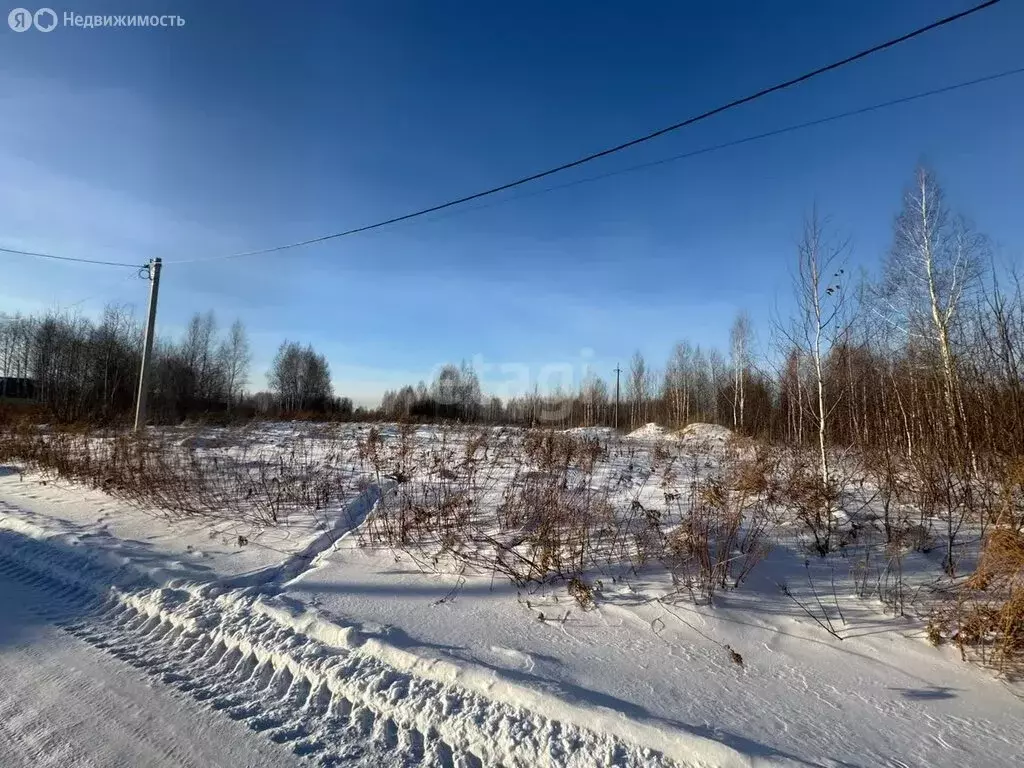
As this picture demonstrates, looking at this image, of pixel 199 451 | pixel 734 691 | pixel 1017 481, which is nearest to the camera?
pixel 734 691

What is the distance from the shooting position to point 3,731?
2.22 m

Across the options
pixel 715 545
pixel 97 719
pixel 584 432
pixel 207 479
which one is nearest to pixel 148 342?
pixel 207 479

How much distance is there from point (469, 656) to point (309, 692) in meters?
0.88

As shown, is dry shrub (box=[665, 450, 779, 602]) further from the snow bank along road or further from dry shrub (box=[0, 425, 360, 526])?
dry shrub (box=[0, 425, 360, 526])

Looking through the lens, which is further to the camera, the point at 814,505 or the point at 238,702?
the point at 814,505

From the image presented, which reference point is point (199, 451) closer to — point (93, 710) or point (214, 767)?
point (93, 710)

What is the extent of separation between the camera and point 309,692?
261cm

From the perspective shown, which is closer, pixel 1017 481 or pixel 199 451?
pixel 1017 481

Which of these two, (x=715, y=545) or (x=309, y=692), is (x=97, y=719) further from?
(x=715, y=545)

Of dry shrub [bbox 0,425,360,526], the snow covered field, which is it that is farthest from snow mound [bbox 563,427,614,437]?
the snow covered field

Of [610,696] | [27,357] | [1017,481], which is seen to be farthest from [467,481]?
[27,357]

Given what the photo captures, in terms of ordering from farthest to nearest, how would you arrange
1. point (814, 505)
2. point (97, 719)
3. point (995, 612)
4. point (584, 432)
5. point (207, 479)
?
1. point (584, 432)
2. point (207, 479)
3. point (814, 505)
4. point (995, 612)
5. point (97, 719)

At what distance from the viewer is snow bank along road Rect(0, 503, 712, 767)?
7.04 feet

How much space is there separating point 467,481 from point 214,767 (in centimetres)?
465
